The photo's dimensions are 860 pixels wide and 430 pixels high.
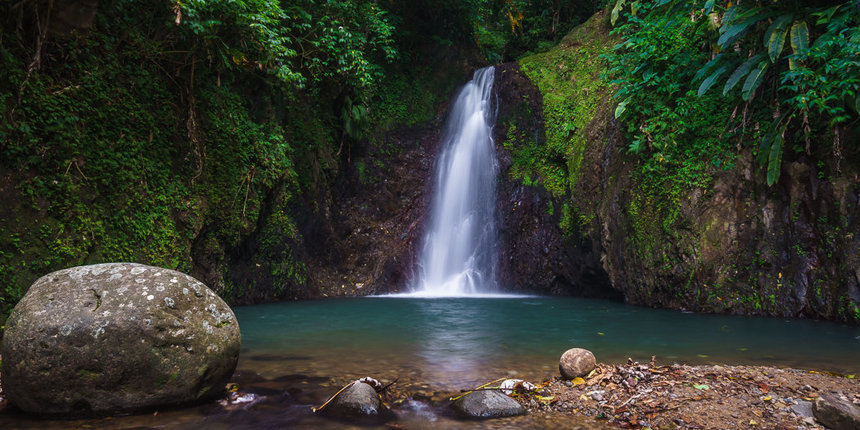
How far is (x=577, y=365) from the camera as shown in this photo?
3994 millimetres

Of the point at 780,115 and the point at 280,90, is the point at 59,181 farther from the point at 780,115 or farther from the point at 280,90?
the point at 780,115

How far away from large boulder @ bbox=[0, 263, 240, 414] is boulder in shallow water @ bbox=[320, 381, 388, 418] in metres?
0.97

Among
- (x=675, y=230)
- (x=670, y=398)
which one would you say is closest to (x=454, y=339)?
(x=670, y=398)

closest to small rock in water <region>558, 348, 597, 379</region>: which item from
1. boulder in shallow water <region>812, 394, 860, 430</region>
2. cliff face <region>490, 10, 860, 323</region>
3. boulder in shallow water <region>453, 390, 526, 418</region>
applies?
boulder in shallow water <region>453, 390, 526, 418</region>

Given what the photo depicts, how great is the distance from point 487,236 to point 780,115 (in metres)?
7.56

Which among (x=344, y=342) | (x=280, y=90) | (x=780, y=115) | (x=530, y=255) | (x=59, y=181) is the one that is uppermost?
(x=280, y=90)

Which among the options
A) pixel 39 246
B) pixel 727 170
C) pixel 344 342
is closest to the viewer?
pixel 39 246

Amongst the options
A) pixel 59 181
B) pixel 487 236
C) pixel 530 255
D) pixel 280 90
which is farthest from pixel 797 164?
pixel 59 181

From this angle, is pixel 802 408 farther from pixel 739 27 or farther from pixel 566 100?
pixel 566 100

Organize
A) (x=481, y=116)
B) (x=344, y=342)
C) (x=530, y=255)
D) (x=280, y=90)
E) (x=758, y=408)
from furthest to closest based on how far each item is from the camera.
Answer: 1. (x=481, y=116)
2. (x=530, y=255)
3. (x=280, y=90)
4. (x=344, y=342)
5. (x=758, y=408)

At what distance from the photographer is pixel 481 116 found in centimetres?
1514

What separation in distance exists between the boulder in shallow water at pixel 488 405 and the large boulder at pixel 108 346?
6.37 ft

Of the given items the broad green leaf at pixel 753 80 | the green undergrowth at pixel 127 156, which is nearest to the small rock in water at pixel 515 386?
the green undergrowth at pixel 127 156

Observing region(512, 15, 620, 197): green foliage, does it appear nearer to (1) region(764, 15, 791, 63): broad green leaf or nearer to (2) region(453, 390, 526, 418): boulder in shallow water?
(1) region(764, 15, 791, 63): broad green leaf
